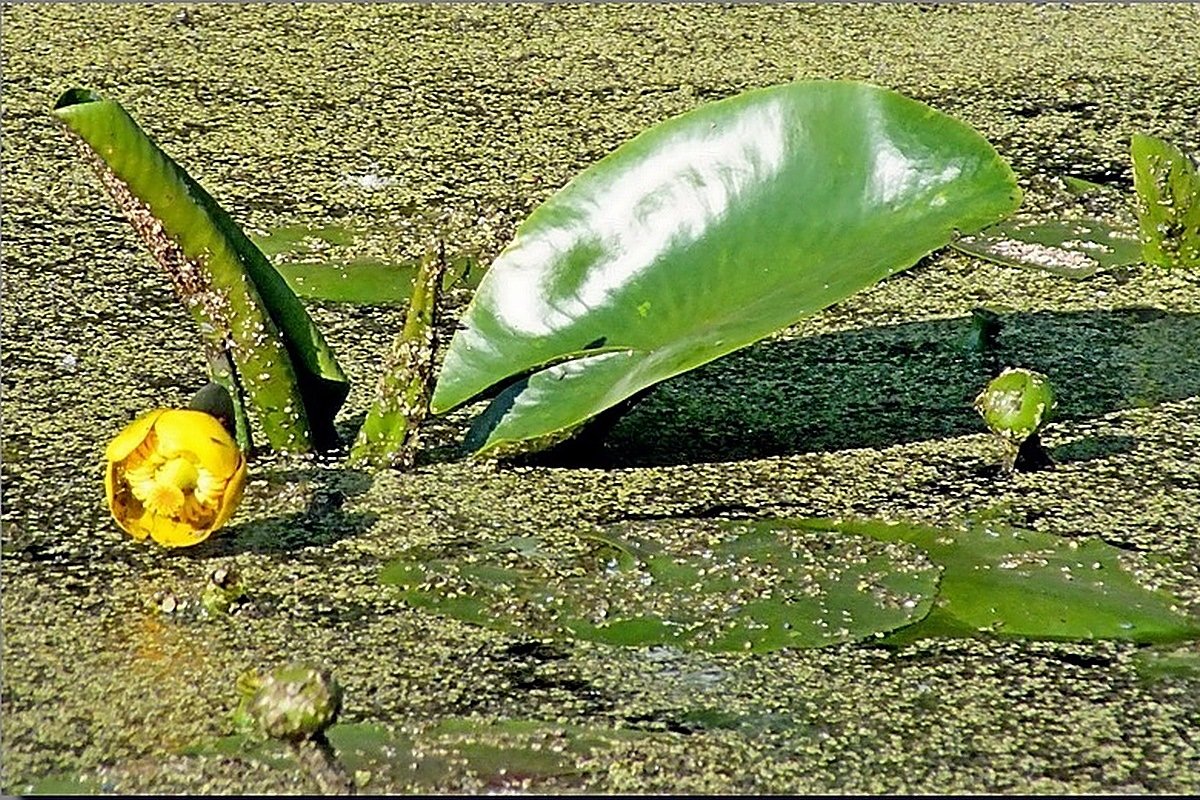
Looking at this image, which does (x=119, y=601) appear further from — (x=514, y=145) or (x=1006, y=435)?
(x=514, y=145)

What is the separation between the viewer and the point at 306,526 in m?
1.20

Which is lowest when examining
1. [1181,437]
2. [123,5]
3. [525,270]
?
[123,5]

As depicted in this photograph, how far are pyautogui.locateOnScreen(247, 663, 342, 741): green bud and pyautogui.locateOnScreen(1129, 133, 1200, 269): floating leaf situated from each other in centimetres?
92

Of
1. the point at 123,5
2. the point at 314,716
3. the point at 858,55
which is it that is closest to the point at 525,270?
the point at 314,716

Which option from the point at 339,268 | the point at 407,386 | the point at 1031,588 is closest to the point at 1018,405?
the point at 1031,588

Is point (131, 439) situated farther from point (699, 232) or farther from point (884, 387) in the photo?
point (884, 387)

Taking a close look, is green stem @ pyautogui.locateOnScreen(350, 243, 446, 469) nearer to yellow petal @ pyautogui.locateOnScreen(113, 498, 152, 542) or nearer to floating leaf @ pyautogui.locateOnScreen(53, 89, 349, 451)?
floating leaf @ pyautogui.locateOnScreen(53, 89, 349, 451)

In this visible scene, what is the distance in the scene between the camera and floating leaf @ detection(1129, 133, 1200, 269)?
5.20 ft

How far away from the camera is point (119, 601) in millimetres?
1111

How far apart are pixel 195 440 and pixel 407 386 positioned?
165 mm

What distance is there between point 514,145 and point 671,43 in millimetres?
428

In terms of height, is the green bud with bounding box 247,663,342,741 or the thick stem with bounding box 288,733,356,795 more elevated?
the green bud with bounding box 247,663,342,741

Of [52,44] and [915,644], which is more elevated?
[915,644]

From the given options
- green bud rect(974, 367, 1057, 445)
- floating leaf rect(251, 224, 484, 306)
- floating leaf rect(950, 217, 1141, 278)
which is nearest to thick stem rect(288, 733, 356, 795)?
green bud rect(974, 367, 1057, 445)
